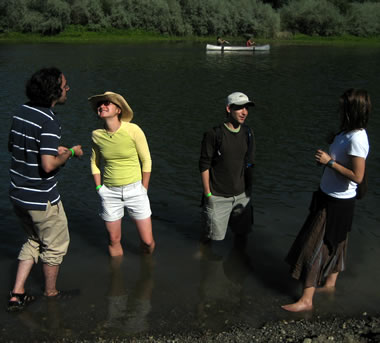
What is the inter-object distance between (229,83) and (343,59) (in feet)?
69.0

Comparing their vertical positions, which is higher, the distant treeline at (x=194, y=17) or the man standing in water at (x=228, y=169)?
the distant treeline at (x=194, y=17)

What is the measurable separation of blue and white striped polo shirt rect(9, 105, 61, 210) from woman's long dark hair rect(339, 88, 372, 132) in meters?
3.27

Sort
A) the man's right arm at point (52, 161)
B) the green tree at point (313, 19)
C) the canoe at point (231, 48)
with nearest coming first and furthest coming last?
the man's right arm at point (52, 161), the canoe at point (231, 48), the green tree at point (313, 19)

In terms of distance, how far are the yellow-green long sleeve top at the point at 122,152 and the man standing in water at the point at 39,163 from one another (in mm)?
965

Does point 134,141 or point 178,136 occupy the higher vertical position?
point 134,141

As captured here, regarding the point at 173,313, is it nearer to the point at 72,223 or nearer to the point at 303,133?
the point at 72,223

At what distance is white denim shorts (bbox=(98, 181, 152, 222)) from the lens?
256 inches

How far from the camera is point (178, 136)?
15.8m

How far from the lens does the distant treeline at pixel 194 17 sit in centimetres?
6103

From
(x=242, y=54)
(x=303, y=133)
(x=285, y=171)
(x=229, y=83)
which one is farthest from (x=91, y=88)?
(x=242, y=54)

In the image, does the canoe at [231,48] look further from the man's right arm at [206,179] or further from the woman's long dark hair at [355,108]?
the woman's long dark hair at [355,108]

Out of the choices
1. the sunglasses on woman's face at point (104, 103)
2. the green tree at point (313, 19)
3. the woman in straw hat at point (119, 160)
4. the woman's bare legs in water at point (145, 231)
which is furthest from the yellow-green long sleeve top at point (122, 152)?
the green tree at point (313, 19)

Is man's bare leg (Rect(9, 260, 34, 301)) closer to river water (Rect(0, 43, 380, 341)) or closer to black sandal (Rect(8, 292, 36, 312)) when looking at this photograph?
black sandal (Rect(8, 292, 36, 312))

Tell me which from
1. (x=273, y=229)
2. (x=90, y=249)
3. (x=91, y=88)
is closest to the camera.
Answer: (x=90, y=249)
